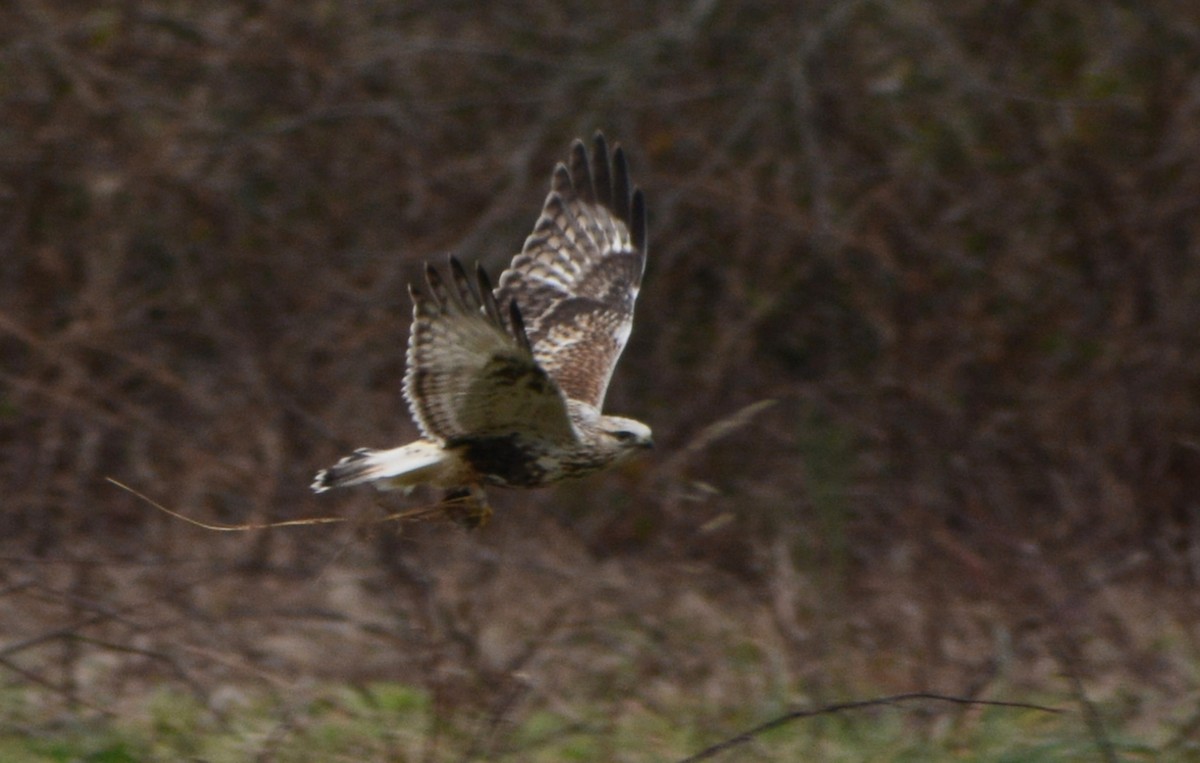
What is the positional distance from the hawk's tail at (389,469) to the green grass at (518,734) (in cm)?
51

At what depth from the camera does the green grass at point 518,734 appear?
15.2ft

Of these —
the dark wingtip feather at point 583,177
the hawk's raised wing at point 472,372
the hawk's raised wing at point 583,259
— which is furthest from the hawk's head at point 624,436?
the dark wingtip feather at point 583,177

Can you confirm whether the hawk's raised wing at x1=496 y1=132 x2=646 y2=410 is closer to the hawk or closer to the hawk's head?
the hawk

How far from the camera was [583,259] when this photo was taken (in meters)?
5.84

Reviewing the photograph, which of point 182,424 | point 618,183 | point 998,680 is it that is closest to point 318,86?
point 182,424

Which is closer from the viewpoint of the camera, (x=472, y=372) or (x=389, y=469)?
(x=472, y=372)

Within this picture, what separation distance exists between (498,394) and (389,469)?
34 centimetres

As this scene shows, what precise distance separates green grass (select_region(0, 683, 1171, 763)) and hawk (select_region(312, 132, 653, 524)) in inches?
22.9

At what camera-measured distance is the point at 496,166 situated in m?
8.92

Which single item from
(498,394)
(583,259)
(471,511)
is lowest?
(471,511)

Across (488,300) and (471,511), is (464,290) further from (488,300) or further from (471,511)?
(471,511)

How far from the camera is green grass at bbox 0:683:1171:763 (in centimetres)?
464

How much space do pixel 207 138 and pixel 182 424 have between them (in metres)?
1.41

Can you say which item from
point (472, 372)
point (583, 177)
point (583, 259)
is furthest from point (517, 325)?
point (583, 177)
